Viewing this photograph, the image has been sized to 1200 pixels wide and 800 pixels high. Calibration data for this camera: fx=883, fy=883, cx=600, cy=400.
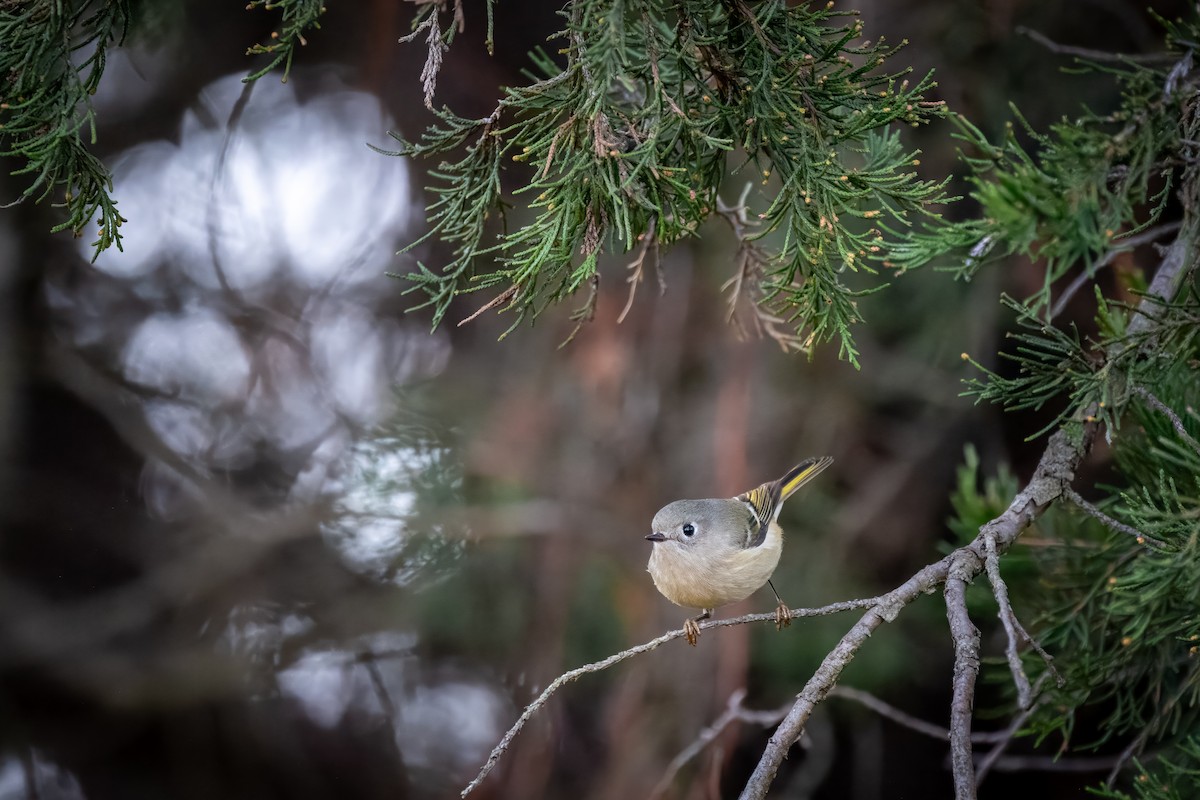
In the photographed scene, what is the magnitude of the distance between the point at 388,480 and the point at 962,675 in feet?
7.63

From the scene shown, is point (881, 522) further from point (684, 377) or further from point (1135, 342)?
point (1135, 342)

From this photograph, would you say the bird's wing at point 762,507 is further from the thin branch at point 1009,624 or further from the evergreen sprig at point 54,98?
the evergreen sprig at point 54,98

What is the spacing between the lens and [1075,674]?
1589 mm

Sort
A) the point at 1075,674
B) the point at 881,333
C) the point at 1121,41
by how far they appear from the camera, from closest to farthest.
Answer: the point at 1075,674 → the point at 1121,41 → the point at 881,333

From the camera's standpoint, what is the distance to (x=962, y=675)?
Result: 970 mm

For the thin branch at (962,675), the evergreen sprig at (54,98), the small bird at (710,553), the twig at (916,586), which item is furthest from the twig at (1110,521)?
the evergreen sprig at (54,98)

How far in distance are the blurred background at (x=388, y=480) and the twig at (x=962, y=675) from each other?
5.80 ft

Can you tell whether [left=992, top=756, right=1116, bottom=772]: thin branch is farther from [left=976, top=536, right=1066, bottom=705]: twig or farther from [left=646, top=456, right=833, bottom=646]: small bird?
[left=976, top=536, right=1066, bottom=705]: twig

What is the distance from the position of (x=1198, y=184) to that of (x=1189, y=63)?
0.16m

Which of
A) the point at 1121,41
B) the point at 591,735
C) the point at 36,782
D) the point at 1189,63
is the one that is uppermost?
the point at 1121,41

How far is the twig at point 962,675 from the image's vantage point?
91cm

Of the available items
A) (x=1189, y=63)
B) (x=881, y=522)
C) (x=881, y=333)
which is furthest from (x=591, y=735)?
(x=1189, y=63)

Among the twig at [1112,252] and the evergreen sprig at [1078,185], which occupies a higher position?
the evergreen sprig at [1078,185]

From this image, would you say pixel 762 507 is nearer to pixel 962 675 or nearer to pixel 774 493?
pixel 774 493
